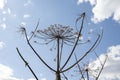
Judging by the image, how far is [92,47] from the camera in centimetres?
1135

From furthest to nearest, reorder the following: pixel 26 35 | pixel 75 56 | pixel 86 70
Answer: pixel 86 70
pixel 75 56
pixel 26 35

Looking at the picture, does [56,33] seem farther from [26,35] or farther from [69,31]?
[26,35]

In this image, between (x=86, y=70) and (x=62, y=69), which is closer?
(x=62, y=69)

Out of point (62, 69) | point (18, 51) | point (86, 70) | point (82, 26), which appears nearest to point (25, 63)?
point (18, 51)

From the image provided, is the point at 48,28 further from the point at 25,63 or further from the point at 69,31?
the point at 25,63

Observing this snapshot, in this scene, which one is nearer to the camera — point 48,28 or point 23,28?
point 23,28

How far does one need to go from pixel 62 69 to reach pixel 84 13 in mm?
2360

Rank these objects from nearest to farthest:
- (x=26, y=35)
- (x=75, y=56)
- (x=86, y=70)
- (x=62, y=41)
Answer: (x=26, y=35), (x=62, y=41), (x=75, y=56), (x=86, y=70)

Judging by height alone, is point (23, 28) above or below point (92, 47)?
above

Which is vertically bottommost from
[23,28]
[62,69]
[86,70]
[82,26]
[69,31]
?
[62,69]

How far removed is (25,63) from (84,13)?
302 cm

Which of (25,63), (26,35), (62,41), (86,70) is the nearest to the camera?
(25,63)

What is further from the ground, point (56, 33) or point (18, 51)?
point (56, 33)

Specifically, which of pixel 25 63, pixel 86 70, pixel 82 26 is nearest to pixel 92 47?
pixel 82 26
